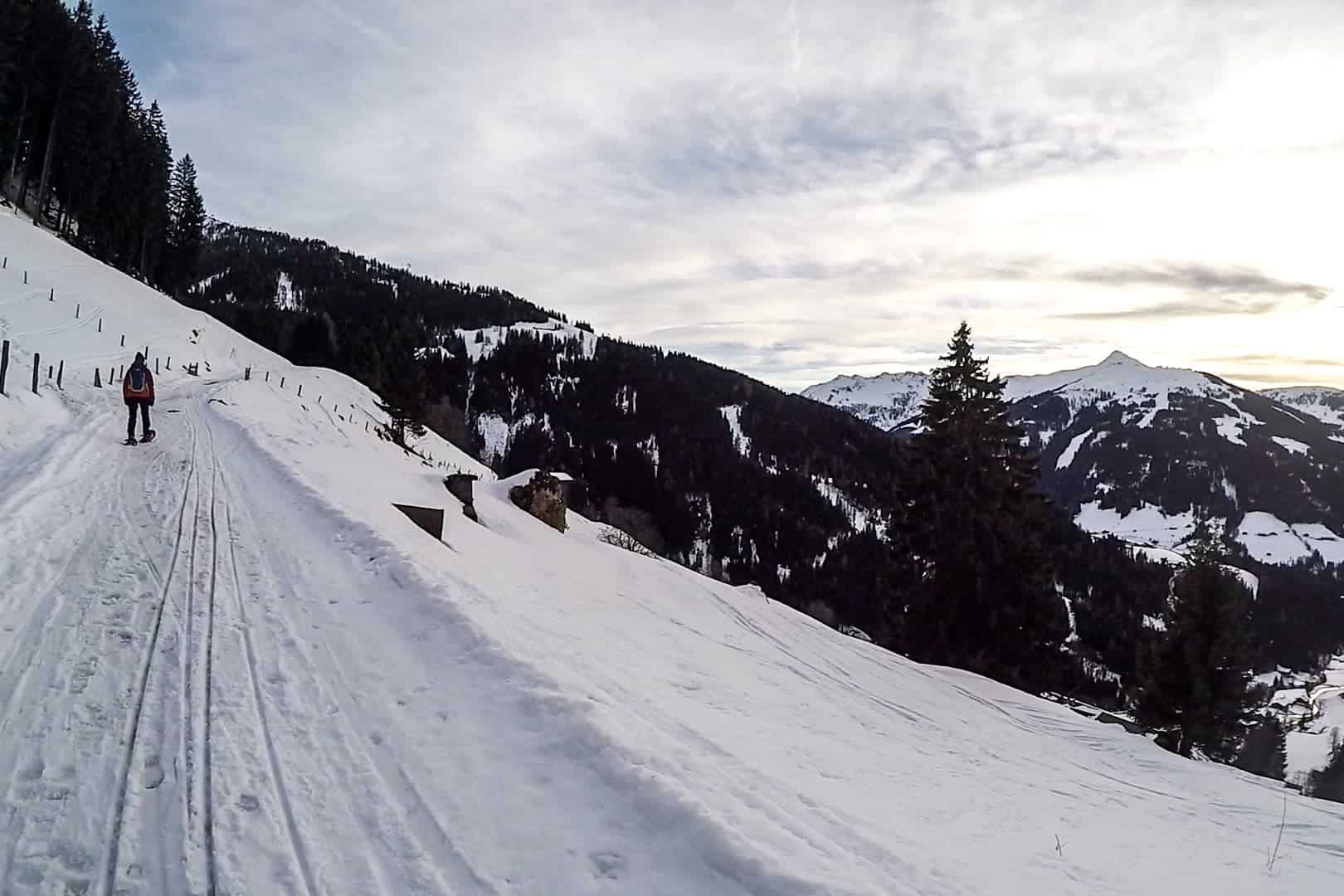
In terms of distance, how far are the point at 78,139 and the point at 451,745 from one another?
65369mm

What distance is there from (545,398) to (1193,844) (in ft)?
474

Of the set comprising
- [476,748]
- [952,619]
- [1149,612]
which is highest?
[476,748]

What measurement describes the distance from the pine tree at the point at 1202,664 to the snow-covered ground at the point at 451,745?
13.6m

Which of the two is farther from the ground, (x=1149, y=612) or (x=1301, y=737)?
(x=1149, y=612)

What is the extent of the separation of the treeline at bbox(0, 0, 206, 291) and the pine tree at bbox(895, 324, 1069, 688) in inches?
2160

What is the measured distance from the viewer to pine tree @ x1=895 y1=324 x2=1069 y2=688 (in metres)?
20.9

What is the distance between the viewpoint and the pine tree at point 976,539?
20938mm

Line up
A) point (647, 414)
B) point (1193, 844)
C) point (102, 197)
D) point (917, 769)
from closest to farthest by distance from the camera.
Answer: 1. point (1193, 844)
2. point (917, 769)
3. point (102, 197)
4. point (647, 414)

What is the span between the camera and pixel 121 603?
5.98 m

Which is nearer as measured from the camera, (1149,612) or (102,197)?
(102,197)

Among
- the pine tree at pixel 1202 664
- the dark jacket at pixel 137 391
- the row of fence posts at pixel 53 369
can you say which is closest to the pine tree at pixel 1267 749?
the pine tree at pixel 1202 664

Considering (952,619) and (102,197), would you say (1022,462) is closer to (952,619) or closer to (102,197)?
(952,619)

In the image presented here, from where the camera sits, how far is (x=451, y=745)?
4.77m

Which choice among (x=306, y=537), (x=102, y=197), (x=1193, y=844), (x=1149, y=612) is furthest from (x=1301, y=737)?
(x=102, y=197)
